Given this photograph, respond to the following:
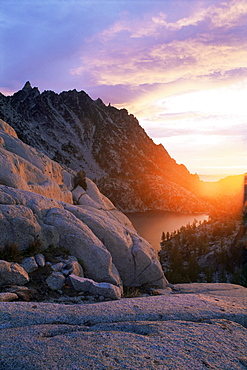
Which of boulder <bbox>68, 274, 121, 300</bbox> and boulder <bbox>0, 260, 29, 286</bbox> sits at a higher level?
boulder <bbox>0, 260, 29, 286</bbox>

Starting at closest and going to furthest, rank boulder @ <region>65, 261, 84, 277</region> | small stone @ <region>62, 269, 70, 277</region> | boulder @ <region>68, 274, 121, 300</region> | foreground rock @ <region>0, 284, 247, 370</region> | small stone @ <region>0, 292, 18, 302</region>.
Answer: foreground rock @ <region>0, 284, 247, 370</region> → small stone @ <region>0, 292, 18, 302</region> → boulder @ <region>68, 274, 121, 300</region> → small stone @ <region>62, 269, 70, 277</region> → boulder @ <region>65, 261, 84, 277</region>

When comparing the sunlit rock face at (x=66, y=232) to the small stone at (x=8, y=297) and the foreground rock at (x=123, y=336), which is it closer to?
the small stone at (x=8, y=297)

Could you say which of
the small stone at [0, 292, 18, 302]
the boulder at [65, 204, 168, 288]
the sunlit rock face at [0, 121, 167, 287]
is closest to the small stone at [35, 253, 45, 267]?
the sunlit rock face at [0, 121, 167, 287]

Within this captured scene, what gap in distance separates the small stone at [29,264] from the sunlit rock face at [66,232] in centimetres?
87

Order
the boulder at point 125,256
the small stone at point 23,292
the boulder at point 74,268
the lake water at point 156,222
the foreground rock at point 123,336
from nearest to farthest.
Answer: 1. the foreground rock at point 123,336
2. the small stone at point 23,292
3. the boulder at point 74,268
4. the boulder at point 125,256
5. the lake water at point 156,222

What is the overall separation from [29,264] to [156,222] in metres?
141

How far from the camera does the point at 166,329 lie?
6.24m

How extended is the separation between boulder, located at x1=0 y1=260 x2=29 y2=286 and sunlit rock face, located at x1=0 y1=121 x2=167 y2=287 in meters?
1.65

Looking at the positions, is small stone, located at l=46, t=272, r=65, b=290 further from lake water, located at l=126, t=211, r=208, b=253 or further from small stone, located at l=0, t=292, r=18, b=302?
lake water, located at l=126, t=211, r=208, b=253

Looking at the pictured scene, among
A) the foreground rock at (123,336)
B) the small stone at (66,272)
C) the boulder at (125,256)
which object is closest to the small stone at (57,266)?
the small stone at (66,272)

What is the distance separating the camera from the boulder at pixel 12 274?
912cm

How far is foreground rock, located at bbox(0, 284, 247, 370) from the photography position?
14.8 ft

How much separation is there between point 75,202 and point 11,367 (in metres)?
21.0

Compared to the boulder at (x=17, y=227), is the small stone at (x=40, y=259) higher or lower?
lower
